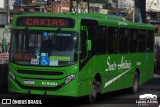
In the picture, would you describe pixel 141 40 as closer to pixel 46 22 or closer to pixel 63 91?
pixel 46 22

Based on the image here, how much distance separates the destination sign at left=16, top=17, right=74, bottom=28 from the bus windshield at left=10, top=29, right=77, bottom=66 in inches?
8.7

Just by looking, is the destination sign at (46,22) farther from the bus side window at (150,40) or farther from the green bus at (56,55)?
the bus side window at (150,40)

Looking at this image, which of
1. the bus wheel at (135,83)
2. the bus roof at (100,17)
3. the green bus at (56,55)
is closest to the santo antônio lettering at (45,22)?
the green bus at (56,55)

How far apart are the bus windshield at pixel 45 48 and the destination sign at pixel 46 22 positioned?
22 centimetres

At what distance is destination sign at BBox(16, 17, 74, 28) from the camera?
14.6m

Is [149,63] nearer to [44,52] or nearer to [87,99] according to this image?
[87,99]

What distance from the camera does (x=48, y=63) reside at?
14297mm

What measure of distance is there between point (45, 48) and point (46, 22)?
0.82 m

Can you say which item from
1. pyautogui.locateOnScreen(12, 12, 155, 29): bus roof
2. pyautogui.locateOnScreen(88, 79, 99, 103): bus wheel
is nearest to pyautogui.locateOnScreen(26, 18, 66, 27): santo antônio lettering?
pyautogui.locateOnScreen(12, 12, 155, 29): bus roof

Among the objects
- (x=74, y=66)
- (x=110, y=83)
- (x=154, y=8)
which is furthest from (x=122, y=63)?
(x=154, y=8)

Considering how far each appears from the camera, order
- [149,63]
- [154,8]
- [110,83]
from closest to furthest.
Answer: [110,83] < [149,63] < [154,8]

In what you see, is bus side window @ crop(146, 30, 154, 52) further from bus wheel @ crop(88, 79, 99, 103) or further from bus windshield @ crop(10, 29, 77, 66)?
bus windshield @ crop(10, 29, 77, 66)

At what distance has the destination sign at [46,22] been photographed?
1458cm

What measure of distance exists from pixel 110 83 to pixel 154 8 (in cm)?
10255
